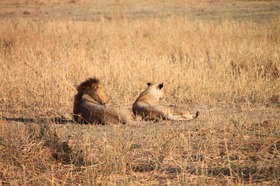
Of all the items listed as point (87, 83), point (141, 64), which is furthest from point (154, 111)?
point (141, 64)

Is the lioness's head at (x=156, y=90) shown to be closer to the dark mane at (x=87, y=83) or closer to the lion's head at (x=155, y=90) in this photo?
the lion's head at (x=155, y=90)

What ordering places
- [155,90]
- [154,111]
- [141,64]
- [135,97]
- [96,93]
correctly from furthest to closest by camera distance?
[141,64]
[135,97]
[155,90]
[96,93]
[154,111]

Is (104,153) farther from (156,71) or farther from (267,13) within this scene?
(267,13)

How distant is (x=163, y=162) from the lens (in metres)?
5.40

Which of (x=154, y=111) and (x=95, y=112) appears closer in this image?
(x=95, y=112)

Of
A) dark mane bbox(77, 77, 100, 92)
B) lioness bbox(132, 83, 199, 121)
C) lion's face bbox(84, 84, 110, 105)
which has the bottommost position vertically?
lioness bbox(132, 83, 199, 121)

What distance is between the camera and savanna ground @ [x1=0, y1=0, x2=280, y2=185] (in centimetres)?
516

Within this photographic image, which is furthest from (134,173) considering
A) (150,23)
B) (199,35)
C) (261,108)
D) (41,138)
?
(150,23)

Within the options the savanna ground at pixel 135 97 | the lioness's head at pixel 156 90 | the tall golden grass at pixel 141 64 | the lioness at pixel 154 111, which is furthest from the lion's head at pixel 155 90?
the tall golden grass at pixel 141 64

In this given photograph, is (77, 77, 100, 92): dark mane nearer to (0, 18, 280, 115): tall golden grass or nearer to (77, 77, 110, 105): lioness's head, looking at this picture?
(77, 77, 110, 105): lioness's head

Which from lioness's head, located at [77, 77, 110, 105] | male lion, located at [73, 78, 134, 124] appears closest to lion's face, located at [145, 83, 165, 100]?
lioness's head, located at [77, 77, 110, 105]

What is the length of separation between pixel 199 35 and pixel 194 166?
10.3m

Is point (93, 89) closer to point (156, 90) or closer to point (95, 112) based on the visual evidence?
point (95, 112)

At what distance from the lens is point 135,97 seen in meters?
9.71
